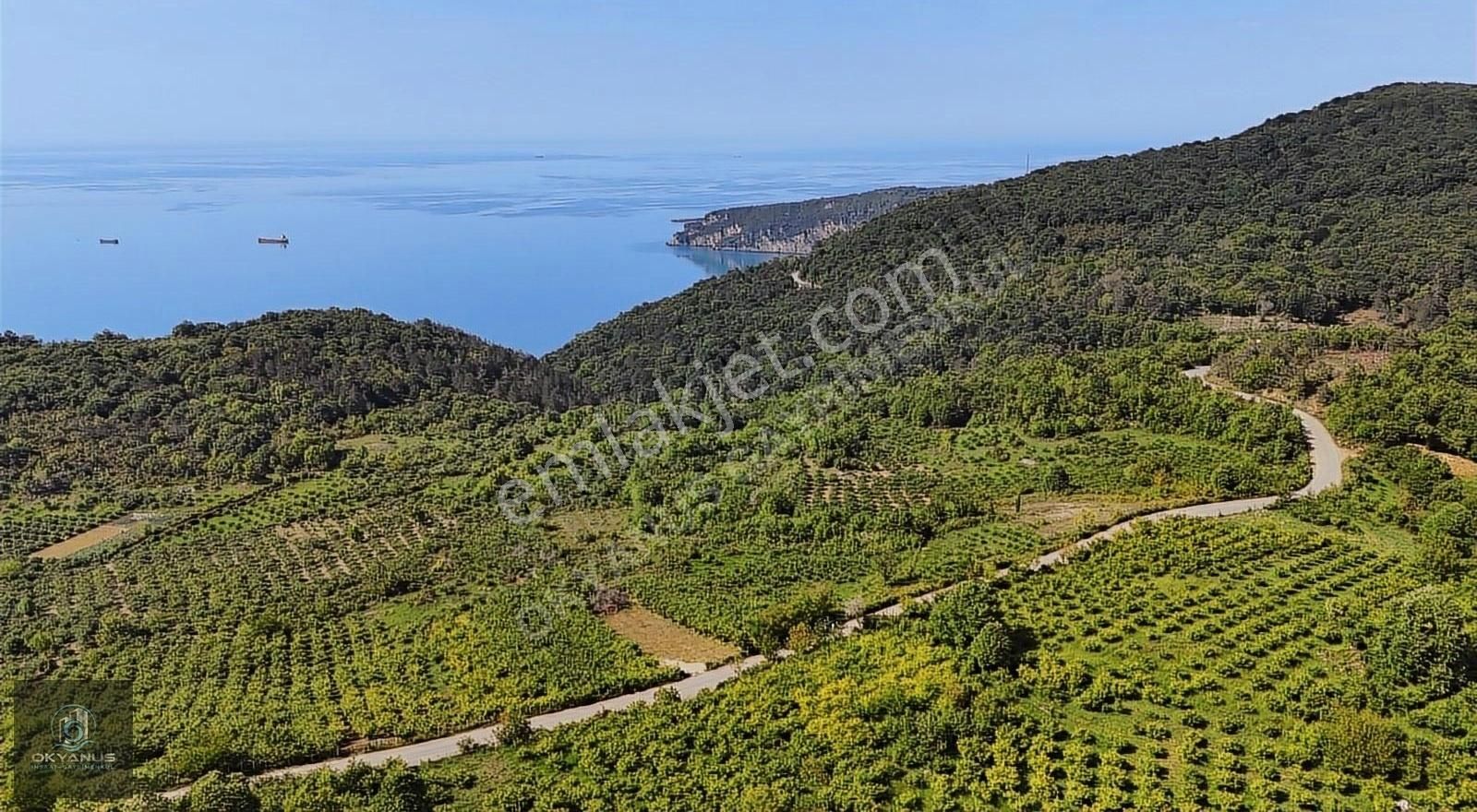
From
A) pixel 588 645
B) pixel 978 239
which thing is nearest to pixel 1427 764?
pixel 588 645

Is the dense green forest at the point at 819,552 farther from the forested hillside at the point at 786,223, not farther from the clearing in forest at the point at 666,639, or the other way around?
the forested hillside at the point at 786,223

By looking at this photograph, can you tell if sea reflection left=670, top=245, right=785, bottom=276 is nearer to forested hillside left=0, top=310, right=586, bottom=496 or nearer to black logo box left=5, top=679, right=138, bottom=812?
forested hillside left=0, top=310, right=586, bottom=496

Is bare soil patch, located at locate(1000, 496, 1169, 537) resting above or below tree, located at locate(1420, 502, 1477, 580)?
below

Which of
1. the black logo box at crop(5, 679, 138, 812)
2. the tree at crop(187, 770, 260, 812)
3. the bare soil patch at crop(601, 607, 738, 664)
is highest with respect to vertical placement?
the tree at crop(187, 770, 260, 812)

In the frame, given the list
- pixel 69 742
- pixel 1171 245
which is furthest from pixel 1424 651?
pixel 1171 245

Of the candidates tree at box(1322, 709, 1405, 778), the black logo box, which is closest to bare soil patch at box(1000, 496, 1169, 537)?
tree at box(1322, 709, 1405, 778)

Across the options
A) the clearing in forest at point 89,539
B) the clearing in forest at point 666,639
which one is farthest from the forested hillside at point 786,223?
the clearing in forest at point 666,639
